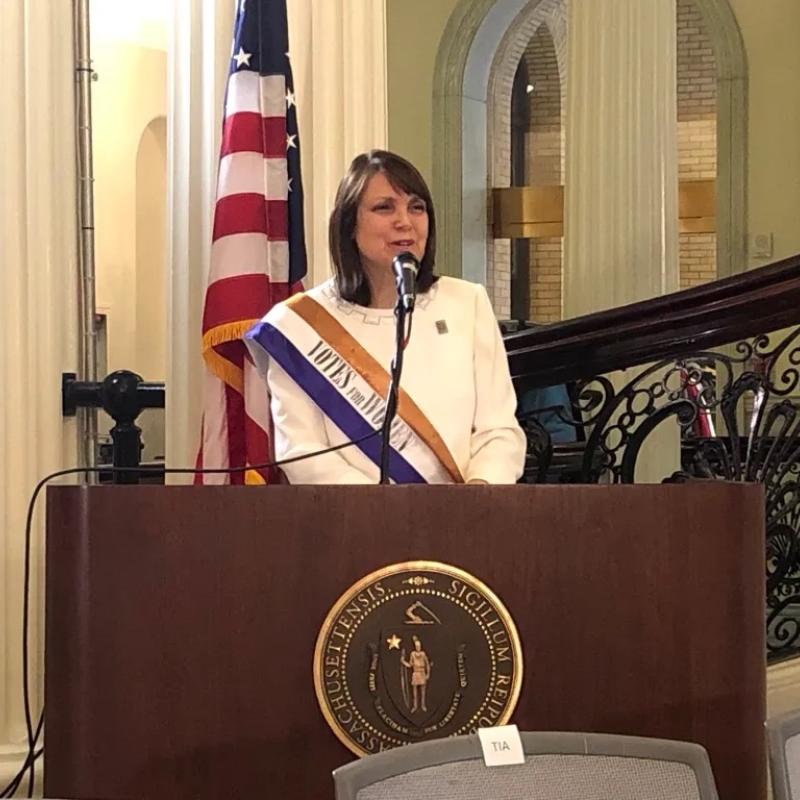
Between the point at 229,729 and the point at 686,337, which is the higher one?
the point at 686,337

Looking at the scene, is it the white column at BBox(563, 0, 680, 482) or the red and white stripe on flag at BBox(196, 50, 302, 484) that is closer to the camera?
the red and white stripe on flag at BBox(196, 50, 302, 484)

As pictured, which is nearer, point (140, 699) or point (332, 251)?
point (140, 699)

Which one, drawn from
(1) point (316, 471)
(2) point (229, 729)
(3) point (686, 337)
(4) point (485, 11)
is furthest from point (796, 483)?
(4) point (485, 11)

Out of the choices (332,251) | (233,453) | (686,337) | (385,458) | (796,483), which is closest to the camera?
(385,458)

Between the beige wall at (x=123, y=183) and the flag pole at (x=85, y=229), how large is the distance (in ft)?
8.85

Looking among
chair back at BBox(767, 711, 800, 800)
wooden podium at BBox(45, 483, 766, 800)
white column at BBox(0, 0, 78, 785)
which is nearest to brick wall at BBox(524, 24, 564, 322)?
white column at BBox(0, 0, 78, 785)

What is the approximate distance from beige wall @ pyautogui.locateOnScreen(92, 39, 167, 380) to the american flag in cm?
320

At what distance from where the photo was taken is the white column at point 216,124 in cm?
336

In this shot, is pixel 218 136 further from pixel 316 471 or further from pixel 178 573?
pixel 178 573

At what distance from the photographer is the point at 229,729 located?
1.80 m

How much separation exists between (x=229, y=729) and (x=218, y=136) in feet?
6.58

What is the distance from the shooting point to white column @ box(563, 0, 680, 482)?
505 cm

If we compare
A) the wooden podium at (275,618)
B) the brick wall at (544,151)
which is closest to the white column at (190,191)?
the wooden podium at (275,618)

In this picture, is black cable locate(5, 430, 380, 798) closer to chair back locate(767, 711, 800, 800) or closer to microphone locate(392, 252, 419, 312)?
microphone locate(392, 252, 419, 312)
